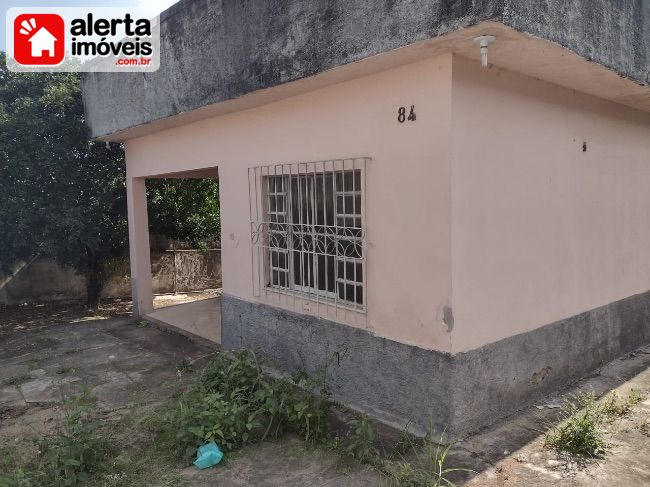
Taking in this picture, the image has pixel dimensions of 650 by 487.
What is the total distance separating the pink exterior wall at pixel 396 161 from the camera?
3578 mm

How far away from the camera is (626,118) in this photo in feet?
18.0

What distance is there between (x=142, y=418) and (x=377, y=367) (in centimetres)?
207

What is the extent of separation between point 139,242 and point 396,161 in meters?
5.64

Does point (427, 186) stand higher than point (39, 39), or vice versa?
point (39, 39)

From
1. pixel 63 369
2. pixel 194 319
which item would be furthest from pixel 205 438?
pixel 194 319

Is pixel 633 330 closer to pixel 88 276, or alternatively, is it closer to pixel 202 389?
pixel 202 389

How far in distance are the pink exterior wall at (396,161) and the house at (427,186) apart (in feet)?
0.06

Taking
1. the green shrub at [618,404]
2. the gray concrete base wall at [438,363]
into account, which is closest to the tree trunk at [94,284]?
the gray concrete base wall at [438,363]

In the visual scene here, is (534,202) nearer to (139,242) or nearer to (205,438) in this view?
(205,438)

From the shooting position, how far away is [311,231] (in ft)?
15.7

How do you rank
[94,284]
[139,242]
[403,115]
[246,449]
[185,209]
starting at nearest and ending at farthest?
1. [246,449]
2. [403,115]
3. [139,242]
4. [94,284]
5. [185,209]

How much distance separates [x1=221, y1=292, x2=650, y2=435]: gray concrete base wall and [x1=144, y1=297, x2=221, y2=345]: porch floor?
58.1 inches

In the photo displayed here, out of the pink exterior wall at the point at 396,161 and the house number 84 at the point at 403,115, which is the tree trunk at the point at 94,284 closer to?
the pink exterior wall at the point at 396,161

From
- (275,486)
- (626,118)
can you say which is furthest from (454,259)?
(626,118)
